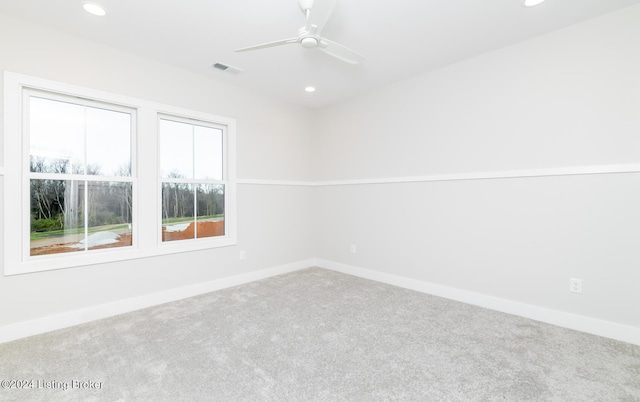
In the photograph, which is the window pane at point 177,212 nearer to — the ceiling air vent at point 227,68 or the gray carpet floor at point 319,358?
the gray carpet floor at point 319,358

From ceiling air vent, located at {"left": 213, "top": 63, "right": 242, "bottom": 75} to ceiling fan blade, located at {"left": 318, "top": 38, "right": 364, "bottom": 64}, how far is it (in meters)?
1.39

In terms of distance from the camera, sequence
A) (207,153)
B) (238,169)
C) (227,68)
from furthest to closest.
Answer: (238,169)
(207,153)
(227,68)

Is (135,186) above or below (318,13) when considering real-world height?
below

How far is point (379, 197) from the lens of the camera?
3891mm

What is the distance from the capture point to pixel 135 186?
2.97m

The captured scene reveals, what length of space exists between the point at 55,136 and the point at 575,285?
15.7ft

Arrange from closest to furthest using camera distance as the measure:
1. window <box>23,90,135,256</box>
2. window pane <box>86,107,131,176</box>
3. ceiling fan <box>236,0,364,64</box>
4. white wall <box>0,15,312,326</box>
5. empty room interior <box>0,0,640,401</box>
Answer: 1. ceiling fan <box>236,0,364,64</box>
2. empty room interior <box>0,0,640,401</box>
3. white wall <box>0,15,312,326</box>
4. window <box>23,90,135,256</box>
5. window pane <box>86,107,131,176</box>

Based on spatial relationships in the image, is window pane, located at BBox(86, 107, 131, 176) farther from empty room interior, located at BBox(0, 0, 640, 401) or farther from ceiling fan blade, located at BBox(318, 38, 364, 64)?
ceiling fan blade, located at BBox(318, 38, 364, 64)

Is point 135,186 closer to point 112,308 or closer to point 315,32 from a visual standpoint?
point 112,308

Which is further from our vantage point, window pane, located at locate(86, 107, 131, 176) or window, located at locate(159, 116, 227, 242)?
window, located at locate(159, 116, 227, 242)

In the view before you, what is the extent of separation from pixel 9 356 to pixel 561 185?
4559 millimetres

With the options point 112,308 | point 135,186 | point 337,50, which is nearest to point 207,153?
point 135,186

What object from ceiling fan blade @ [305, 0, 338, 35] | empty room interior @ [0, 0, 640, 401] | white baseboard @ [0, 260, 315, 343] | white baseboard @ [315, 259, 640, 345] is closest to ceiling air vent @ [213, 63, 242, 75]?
empty room interior @ [0, 0, 640, 401]

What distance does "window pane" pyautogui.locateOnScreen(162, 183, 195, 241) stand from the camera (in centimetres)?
326
